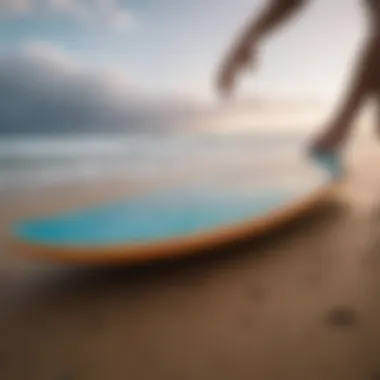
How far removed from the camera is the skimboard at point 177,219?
0.93m

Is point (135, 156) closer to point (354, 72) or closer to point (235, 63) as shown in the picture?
point (235, 63)

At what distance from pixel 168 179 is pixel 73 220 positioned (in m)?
0.23

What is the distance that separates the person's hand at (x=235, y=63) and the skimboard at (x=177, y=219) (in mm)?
226

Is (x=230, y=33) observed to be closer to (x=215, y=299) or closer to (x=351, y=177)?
(x=351, y=177)

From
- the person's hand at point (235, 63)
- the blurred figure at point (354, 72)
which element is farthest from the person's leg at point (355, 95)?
the person's hand at point (235, 63)

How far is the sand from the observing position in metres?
0.83

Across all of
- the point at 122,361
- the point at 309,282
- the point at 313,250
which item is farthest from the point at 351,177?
the point at 122,361

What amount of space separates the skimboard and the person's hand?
0.23m

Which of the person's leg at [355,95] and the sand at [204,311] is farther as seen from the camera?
the person's leg at [355,95]

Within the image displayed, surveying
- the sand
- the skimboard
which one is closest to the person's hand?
the skimboard

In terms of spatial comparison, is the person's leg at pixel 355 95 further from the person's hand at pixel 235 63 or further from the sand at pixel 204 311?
the person's hand at pixel 235 63

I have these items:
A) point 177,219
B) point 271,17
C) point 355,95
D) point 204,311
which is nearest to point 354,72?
point 355,95

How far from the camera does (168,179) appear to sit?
3.76ft

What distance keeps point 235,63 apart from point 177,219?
15.2 inches
